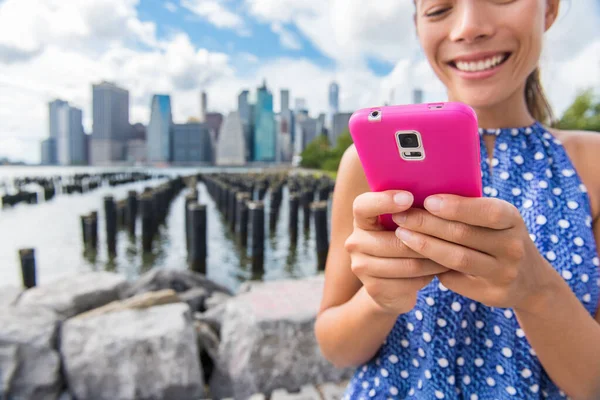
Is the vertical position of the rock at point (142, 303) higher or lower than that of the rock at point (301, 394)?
higher

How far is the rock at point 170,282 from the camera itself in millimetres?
6129

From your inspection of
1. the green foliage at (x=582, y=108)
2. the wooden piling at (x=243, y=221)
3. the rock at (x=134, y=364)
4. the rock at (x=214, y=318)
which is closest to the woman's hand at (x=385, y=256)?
the rock at (x=134, y=364)

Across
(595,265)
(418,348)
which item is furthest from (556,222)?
(418,348)

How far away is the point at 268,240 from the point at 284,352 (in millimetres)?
10056

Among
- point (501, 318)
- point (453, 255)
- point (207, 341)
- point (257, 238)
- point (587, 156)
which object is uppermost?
point (587, 156)

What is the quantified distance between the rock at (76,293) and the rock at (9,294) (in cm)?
7

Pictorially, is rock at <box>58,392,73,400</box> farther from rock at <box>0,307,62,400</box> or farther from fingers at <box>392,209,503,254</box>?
fingers at <box>392,209,503,254</box>

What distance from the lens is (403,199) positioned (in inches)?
33.9

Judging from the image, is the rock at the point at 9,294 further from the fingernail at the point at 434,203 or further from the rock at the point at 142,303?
the fingernail at the point at 434,203

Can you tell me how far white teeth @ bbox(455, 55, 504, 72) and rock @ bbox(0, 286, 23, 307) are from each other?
16.5ft

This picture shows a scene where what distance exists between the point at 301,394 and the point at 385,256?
2.58 metres

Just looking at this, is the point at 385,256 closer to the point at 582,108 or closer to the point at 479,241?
the point at 479,241

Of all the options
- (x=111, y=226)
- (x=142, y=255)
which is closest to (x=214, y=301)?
(x=142, y=255)

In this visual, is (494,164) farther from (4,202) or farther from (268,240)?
(4,202)
